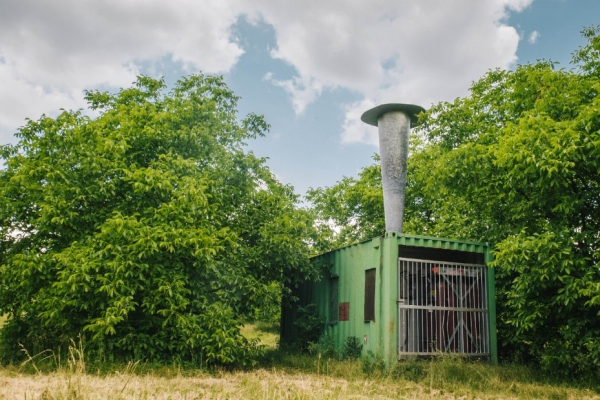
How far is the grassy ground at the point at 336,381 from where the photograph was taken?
21.7 feet

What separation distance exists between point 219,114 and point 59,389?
966 cm

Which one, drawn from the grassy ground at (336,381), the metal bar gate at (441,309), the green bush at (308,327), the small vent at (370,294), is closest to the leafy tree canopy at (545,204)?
the metal bar gate at (441,309)

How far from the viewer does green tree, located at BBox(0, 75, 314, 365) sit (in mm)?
9703

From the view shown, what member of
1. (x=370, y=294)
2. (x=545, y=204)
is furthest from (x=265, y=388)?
(x=545, y=204)

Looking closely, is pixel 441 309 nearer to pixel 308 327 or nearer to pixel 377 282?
pixel 377 282

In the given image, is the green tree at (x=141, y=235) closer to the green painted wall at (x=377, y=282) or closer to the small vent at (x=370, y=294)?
the green painted wall at (x=377, y=282)

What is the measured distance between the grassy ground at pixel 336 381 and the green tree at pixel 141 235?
0.91 m

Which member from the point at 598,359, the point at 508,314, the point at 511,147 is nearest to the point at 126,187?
the point at 511,147

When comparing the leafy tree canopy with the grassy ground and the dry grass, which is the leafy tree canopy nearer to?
the grassy ground

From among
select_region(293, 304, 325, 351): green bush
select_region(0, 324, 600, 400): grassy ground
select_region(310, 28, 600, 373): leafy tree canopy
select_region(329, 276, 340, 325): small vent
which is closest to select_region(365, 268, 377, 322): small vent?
select_region(0, 324, 600, 400): grassy ground

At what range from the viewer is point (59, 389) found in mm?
4590

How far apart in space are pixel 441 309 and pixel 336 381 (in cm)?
353

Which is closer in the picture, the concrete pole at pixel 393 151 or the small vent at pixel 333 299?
the small vent at pixel 333 299

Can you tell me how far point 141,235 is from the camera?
9375 millimetres
